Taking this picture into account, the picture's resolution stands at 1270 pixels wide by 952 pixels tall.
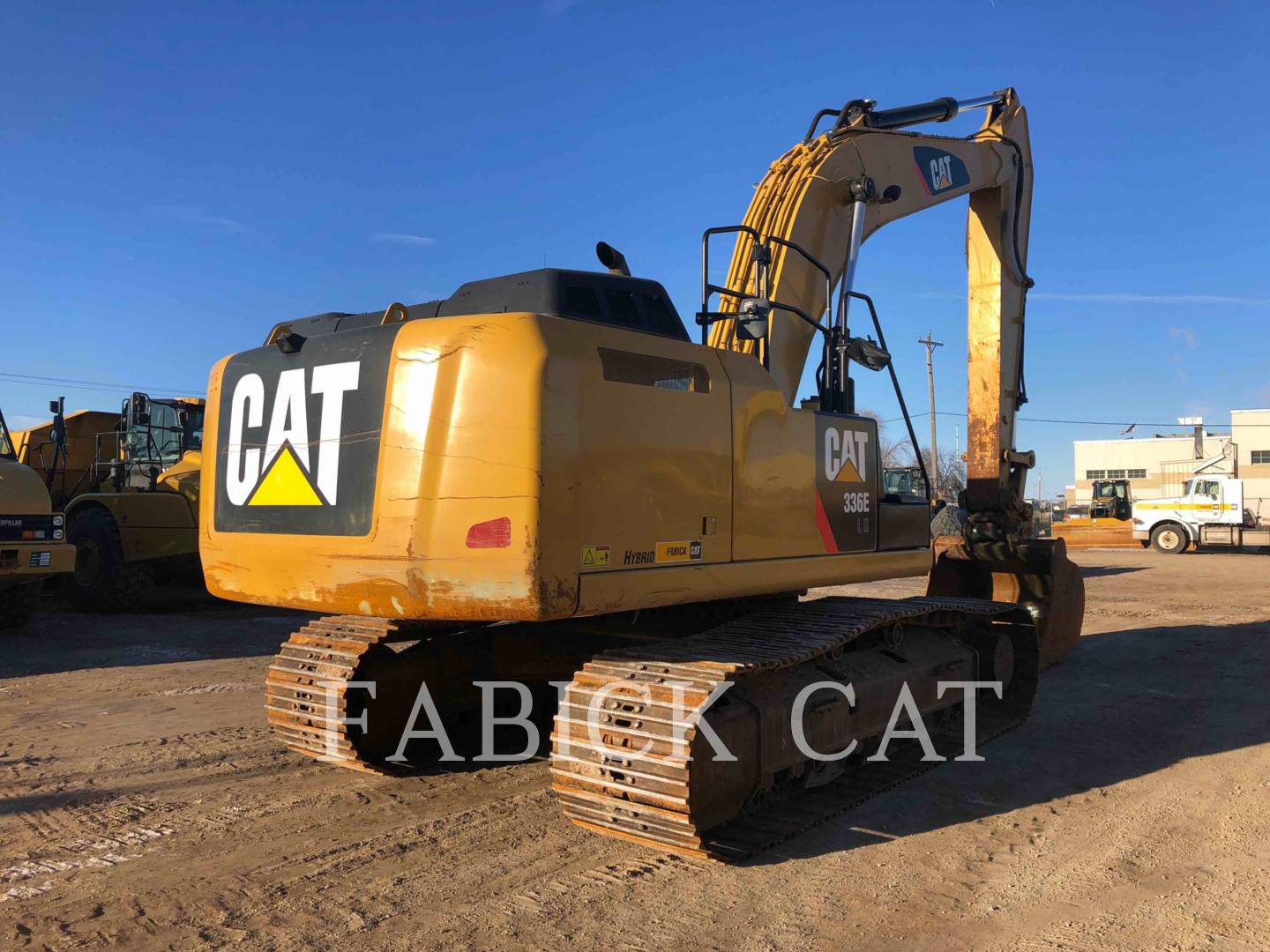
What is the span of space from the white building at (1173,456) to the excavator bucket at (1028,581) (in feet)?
163

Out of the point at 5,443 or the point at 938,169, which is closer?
the point at 938,169

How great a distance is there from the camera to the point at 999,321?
9367 mm

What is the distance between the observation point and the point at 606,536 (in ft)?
13.0

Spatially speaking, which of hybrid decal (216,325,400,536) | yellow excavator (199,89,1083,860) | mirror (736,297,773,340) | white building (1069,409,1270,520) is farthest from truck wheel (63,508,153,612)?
white building (1069,409,1270,520)

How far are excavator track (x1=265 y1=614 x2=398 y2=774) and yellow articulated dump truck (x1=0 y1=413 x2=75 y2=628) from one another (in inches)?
234

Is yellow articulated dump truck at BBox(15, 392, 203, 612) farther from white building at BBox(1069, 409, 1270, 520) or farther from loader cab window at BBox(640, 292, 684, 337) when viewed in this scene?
white building at BBox(1069, 409, 1270, 520)

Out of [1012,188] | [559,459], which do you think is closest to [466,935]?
[559,459]

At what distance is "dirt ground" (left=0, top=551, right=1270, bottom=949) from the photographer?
344 cm

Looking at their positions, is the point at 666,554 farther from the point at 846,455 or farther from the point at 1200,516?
the point at 1200,516

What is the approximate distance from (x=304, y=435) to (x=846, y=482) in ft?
9.40

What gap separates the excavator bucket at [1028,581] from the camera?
8539 mm

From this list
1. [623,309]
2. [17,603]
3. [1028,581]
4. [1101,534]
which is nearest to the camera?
[623,309]

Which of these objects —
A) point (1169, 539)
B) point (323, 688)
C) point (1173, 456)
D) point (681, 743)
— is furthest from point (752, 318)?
point (1173, 456)

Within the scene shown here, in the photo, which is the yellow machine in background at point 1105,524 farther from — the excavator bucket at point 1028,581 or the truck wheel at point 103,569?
the truck wheel at point 103,569
